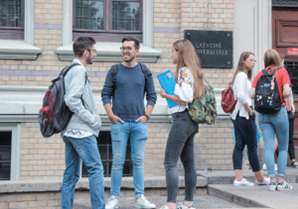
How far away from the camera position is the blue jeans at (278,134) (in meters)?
4.92

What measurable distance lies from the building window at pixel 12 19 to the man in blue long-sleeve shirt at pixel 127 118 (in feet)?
10.2

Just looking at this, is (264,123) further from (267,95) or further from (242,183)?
(242,183)

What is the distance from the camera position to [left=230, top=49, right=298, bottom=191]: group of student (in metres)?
4.92

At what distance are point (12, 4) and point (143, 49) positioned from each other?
2383 millimetres

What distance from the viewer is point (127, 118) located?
14.5ft

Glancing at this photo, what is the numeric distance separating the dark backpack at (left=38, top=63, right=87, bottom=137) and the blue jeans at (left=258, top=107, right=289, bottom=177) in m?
2.67

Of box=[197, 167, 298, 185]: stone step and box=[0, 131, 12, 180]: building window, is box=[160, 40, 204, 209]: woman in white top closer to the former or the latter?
box=[197, 167, 298, 185]: stone step

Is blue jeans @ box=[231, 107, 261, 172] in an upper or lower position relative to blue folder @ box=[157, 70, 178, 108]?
lower

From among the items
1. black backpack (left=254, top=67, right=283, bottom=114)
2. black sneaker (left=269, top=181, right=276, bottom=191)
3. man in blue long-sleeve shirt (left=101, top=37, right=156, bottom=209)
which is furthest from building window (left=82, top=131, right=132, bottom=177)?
black backpack (left=254, top=67, right=283, bottom=114)

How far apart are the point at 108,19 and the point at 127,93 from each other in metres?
3.03

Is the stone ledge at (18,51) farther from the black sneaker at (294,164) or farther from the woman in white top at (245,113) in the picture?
the black sneaker at (294,164)

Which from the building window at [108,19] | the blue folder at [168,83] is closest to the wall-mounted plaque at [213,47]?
the building window at [108,19]

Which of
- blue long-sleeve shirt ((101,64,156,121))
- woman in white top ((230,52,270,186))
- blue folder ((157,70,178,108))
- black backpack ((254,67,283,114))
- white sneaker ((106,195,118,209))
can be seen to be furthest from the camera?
woman in white top ((230,52,270,186))

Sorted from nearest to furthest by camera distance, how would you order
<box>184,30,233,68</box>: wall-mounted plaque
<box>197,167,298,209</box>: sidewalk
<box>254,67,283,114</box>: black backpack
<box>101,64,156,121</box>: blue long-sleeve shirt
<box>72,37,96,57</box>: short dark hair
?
<box>72,37,96,57</box>: short dark hair
<box>197,167,298,209</box>: sidewalk
<box>101,64,156,121</box>: blue long-sleeve shirt
<box>254,67,283,114</box>: black backpack
<box>184,30,233,68</box>: wall-mounted plaque
